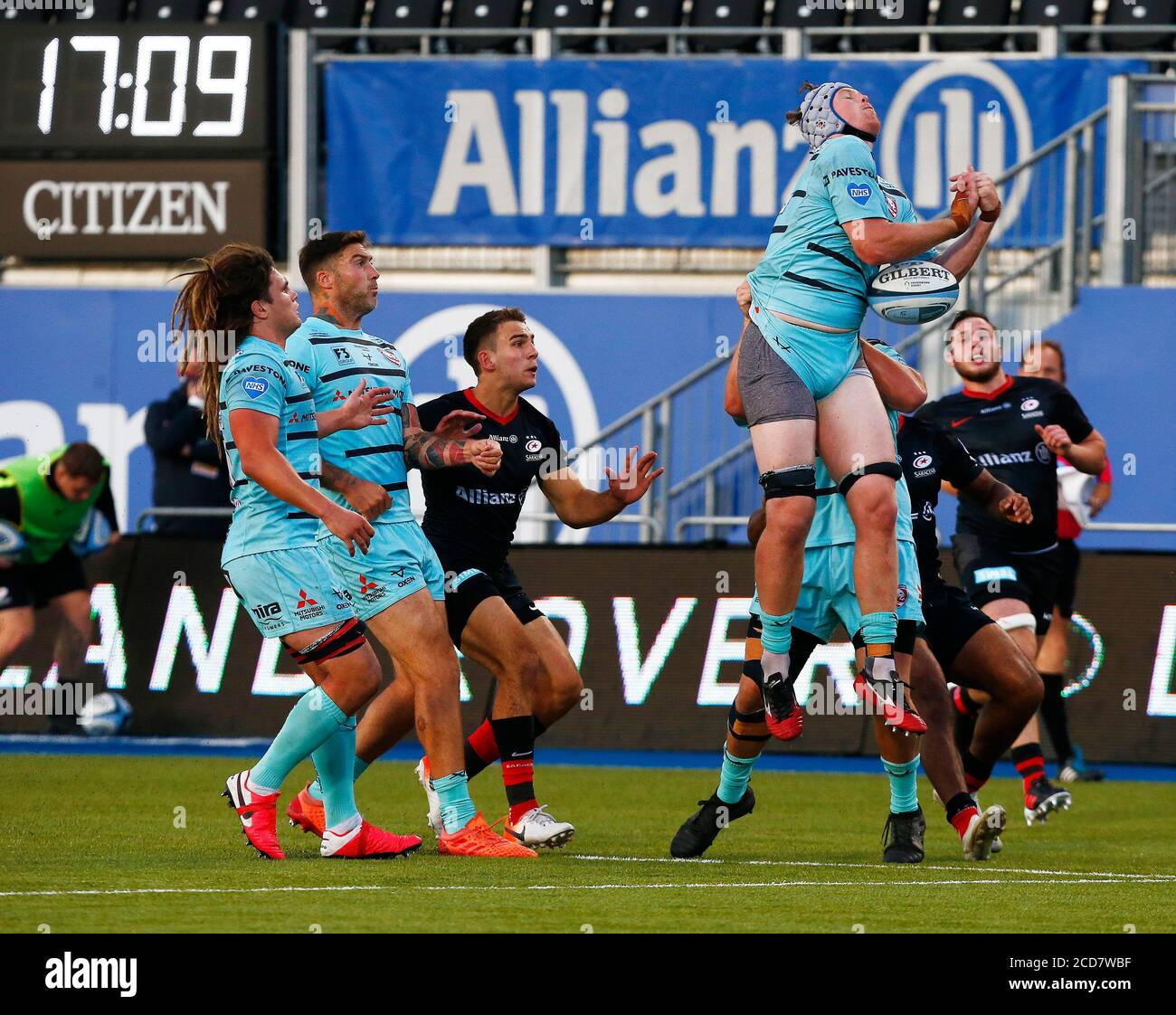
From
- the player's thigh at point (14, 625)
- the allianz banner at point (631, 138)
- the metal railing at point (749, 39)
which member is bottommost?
the player's thigh at point (14, 625)

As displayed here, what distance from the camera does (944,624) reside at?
911cm

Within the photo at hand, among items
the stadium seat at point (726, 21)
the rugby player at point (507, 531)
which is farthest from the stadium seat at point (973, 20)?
the rugby player at point (507, 531)

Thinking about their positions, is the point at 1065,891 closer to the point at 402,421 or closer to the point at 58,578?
the point at 402,421

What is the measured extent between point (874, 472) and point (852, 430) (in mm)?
196

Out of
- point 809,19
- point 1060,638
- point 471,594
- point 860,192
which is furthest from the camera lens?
point 809,19

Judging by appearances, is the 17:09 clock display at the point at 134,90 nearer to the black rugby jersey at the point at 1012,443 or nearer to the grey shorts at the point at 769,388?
the black rugby jersey at the point at 1012,443

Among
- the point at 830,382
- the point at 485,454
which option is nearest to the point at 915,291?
the point at 830,382

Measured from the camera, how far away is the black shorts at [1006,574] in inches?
452

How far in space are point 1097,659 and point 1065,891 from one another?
6.43m

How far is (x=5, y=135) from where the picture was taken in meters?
19.2

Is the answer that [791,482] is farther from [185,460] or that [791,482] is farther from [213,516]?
[185,460]

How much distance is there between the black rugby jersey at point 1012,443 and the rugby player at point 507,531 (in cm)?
297
